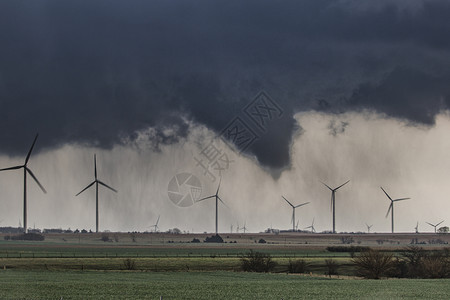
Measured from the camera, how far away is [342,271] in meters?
166

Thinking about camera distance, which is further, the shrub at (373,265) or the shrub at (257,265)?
the shrub at (257,265)

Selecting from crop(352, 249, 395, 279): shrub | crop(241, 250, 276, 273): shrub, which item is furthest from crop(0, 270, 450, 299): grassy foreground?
crop(241, 250, 276, 273): shrub

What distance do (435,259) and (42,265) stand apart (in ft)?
276

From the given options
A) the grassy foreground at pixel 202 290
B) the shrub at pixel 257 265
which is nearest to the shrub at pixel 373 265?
the shrub at pixel 257 265

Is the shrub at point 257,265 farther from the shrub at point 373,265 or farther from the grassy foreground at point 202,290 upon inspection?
the grassy foreground at point 202,290

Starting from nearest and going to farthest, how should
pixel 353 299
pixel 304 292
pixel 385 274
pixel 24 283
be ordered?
pixel 353 299 < pixel 304 292 < pixel 24 283 < pixel 385 274

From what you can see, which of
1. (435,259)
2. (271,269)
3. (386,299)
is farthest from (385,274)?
(386,299)

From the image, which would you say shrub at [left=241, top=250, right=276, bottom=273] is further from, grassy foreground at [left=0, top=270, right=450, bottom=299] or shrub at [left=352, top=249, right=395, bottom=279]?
grassy foreground at [left=0, top=270, right=450, bottom=299]

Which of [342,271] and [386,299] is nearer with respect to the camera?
[386,299]

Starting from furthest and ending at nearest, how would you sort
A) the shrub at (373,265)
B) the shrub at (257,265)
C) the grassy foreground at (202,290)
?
the shrub at (257,265)
the shrub at (373,265)
the grassy foreground at (202,290)

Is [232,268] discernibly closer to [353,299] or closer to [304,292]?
[304,292]

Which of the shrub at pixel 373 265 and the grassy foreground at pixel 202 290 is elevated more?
the shrub at pixel 373 265

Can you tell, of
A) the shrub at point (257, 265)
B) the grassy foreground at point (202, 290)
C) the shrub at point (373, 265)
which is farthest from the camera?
the shrub at point (257, 265)

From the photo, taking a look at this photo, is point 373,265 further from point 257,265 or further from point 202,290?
point 202,290
